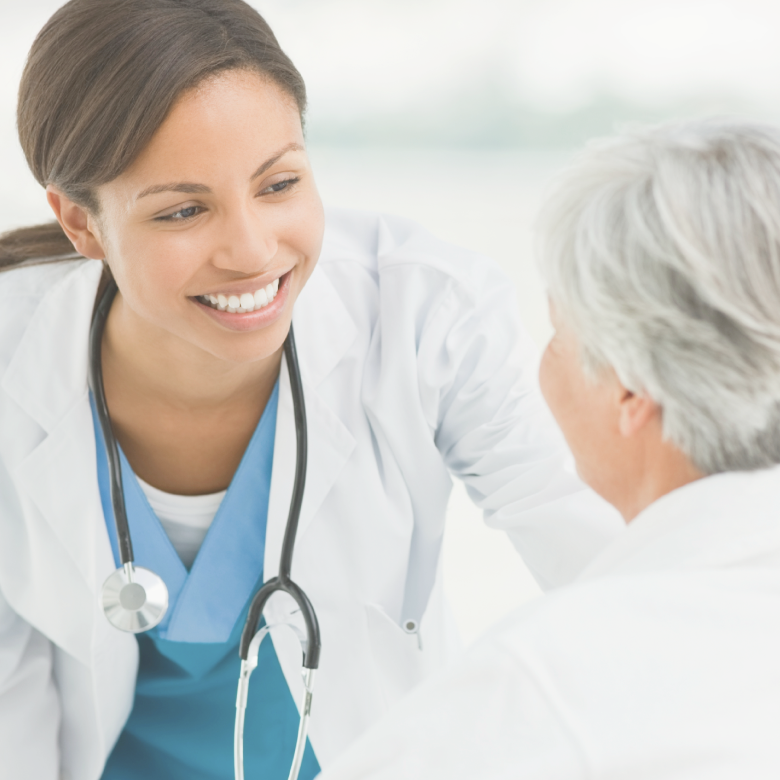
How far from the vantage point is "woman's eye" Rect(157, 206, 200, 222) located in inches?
40.6

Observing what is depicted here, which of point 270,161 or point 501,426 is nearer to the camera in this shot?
point 270,161

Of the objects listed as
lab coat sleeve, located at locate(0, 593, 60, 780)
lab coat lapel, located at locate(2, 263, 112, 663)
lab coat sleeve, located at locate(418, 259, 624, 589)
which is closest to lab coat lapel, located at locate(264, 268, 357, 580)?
lab coat sleeve, located at locate(418, 259, 624, 589)

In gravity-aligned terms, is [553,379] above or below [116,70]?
below

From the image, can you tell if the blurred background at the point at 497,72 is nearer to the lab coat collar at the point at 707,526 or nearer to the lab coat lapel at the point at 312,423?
the lab coat lapel at the point at 312,423

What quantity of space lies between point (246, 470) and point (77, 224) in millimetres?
383

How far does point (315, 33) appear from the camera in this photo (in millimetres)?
5492

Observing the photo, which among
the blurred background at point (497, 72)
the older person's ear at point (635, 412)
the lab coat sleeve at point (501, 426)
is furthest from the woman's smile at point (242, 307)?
the blurred background at point (497, 72)

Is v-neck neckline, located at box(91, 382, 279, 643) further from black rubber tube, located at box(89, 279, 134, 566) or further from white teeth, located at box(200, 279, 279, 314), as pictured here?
white teeth, located at box(200, 279, 279, 314)

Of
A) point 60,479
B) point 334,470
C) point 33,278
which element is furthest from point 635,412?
point 33,278

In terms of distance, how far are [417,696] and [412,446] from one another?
57 centimetres

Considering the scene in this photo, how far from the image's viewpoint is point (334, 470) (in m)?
1.23

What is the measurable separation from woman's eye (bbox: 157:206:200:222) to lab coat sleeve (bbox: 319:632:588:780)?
58cm

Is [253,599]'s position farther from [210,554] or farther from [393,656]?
[393,656]

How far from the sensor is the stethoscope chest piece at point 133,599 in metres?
1.12
